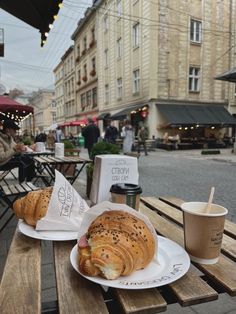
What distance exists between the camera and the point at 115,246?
777 mm

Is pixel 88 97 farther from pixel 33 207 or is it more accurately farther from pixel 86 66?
pixel 33 207

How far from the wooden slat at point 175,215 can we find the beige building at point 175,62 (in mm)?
14647

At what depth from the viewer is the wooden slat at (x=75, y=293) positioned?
0.68 metres

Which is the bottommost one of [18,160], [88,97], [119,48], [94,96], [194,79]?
[18,160]

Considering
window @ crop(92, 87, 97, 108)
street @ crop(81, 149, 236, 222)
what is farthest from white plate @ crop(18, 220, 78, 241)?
window @ crop(92, 87, 97, 108)

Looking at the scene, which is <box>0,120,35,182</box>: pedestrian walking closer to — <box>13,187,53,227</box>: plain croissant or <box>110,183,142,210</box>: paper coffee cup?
<box>13,187,53,227</box>: plain croissant

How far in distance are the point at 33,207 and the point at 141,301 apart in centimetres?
64

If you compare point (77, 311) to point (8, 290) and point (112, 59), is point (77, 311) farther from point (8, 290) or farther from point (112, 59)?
point (112, 59)

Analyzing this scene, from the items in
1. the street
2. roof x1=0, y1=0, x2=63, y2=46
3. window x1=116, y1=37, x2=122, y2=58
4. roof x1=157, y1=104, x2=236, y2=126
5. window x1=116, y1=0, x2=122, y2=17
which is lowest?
the street

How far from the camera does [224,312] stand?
1.84 metres

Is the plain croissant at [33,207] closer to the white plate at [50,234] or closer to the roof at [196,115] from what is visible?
the white plate at [50,234]

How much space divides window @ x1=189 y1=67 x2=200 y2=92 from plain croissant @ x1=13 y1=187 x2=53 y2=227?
59.5ft

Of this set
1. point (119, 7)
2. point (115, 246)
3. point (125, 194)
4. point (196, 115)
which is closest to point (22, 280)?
point (115, 246)

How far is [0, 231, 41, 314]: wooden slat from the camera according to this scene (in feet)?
2.27
